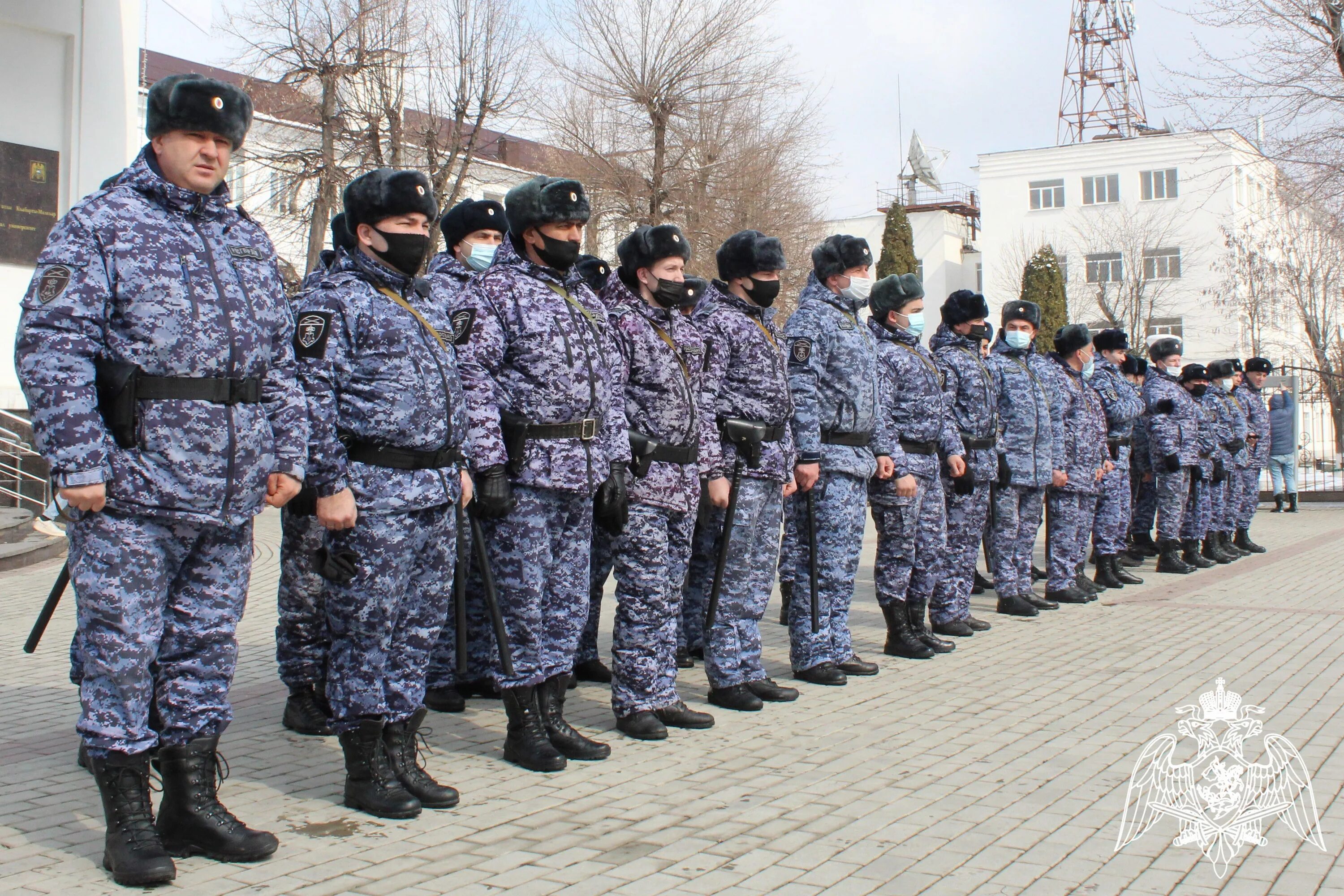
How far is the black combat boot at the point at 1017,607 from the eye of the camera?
9258mm

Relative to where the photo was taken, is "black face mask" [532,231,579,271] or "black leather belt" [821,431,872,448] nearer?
"black face mask" [532,231,579,271]

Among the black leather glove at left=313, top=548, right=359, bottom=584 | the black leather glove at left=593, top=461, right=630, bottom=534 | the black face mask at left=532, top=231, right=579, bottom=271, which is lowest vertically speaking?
the black leather glove at left=313, top=548, right=359, bottom=584

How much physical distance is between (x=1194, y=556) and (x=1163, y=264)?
3550 centimetres

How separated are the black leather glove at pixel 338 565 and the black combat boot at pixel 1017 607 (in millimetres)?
6113

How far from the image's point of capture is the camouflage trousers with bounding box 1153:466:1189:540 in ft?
39.5

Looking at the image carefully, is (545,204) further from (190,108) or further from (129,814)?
(129,814)

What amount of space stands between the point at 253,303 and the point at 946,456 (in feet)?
17.4

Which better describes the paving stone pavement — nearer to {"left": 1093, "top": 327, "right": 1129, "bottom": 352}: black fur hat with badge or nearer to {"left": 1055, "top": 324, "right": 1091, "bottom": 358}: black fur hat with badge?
{"left": 1055, "top": 324, "right": 1091, "bottom": 358}: black fur hat with badge

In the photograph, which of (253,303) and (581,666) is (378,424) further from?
(581,666)

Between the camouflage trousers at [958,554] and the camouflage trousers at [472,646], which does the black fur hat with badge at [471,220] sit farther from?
the camouflage trousers at [958,554]

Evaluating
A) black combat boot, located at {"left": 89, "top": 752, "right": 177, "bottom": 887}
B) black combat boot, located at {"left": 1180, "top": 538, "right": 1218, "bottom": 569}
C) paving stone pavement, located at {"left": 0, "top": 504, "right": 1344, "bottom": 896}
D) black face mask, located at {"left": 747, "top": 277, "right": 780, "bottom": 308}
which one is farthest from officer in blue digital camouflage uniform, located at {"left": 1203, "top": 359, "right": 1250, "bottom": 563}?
black combat boot, located at {"left": 89, "top": 752, "right": 177, "bottom": 887}

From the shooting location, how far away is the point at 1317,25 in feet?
60.7

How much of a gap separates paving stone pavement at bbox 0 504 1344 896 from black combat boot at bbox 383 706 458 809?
0.18 feet

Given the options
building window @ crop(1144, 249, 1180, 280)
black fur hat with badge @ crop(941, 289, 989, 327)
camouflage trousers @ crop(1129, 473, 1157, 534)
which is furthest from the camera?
building window @ crop(1144, 249, 1180, 280)
